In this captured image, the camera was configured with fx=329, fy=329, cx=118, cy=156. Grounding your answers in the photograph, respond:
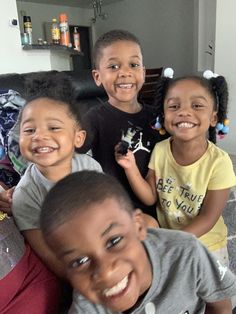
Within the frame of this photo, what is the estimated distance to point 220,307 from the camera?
73 cm

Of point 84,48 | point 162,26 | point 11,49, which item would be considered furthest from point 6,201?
point 84,48

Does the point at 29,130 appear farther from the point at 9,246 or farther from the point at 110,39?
the point at 110,39

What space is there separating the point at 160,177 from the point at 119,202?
0.52 metres

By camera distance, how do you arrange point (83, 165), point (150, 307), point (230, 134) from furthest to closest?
point (230, 134), point (83, 165), point (150, 307)

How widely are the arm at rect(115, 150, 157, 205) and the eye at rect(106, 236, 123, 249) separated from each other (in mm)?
538

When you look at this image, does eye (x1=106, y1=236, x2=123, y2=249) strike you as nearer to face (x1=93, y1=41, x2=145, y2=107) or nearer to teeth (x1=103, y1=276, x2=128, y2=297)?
teeth (x1=103, y1=276, x2=128, y2=297)

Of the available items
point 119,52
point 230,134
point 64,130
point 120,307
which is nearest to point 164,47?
point 230,134

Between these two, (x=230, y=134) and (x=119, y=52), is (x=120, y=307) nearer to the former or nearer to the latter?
(x=119, y=52)

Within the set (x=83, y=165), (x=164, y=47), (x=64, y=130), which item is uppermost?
(x=164, y=47)

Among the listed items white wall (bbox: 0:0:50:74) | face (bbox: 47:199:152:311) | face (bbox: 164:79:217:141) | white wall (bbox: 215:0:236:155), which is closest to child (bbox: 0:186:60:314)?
face (bbox: 47:199:152:311)

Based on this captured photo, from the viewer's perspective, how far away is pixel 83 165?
996mm

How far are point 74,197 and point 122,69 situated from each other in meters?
0.71

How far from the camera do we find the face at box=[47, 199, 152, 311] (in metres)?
0.58

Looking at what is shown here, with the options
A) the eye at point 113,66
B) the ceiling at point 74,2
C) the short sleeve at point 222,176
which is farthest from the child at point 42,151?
the ceiling at point 74,2
